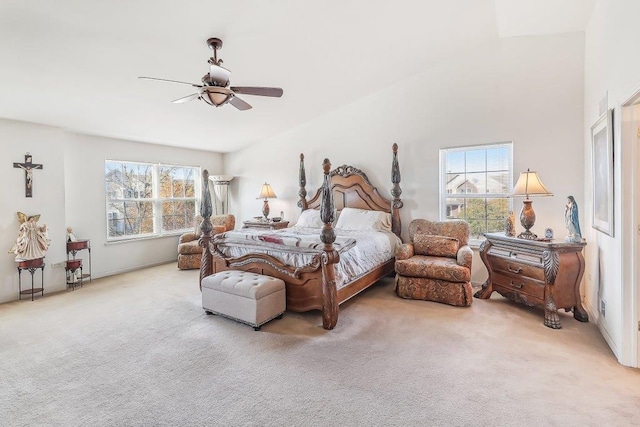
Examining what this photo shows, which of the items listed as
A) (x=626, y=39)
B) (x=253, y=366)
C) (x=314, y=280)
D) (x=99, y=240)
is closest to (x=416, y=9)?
(x=626, y=39)

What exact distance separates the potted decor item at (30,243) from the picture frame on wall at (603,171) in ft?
20.9

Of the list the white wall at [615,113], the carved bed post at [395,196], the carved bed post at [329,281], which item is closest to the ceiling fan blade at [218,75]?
the carved bed post at [329,281]

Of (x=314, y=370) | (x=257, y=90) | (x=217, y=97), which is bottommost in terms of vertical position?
(x=314, y=370)

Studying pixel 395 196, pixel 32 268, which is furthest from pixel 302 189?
Result: pixel 32 268

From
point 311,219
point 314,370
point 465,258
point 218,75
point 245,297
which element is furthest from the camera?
point 311,219

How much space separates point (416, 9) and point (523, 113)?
6.72ft

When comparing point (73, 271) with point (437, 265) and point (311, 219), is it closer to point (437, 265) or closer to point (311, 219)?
point (311, 219)

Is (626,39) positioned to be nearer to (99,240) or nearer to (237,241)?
(237,241)

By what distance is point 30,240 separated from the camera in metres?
4.14

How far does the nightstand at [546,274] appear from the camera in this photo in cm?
313

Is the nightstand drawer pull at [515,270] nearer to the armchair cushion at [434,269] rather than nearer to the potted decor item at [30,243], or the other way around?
the armchair cushion at [434,269]

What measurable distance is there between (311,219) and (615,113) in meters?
3.98

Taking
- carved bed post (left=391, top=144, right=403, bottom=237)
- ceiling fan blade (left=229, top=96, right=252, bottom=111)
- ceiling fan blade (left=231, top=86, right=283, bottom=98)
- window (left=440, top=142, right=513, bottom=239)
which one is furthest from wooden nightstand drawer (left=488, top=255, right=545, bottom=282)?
ceiling fan blade (left=229, top=96, right=252, bottom=111)

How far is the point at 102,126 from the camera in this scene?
4797 mm
